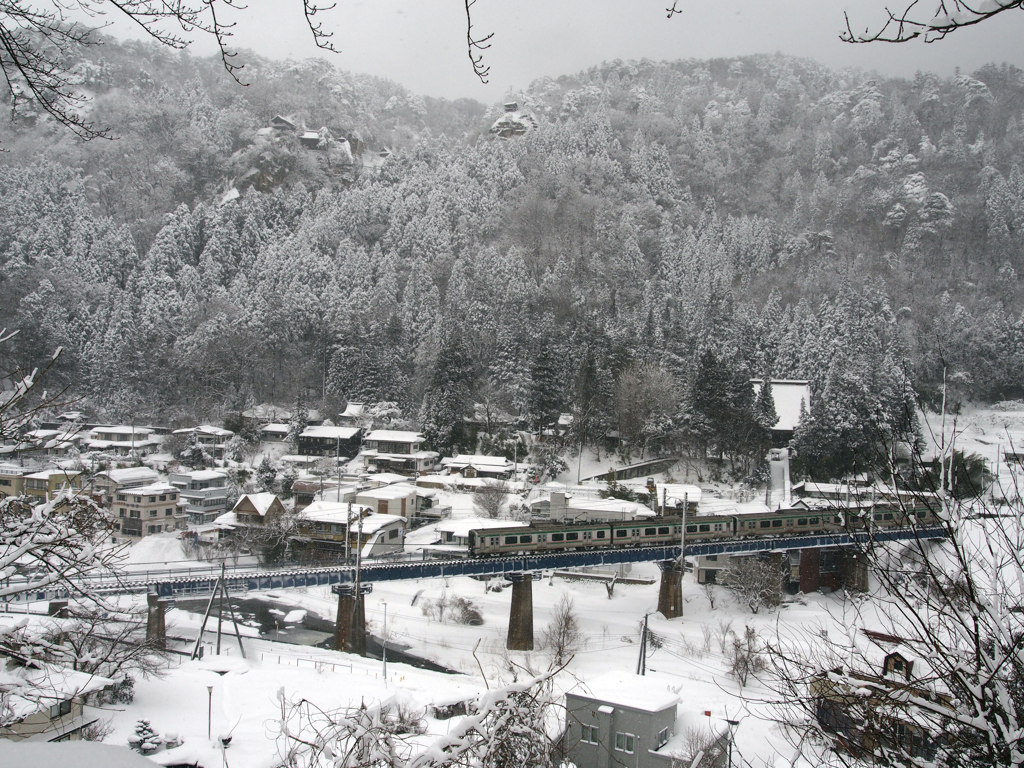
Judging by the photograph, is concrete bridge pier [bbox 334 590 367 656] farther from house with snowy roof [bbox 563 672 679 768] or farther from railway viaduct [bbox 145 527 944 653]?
house with snowy roof [bbox 563 672 679 768]

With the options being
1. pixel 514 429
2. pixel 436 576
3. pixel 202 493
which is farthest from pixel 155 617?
pixel 514 429

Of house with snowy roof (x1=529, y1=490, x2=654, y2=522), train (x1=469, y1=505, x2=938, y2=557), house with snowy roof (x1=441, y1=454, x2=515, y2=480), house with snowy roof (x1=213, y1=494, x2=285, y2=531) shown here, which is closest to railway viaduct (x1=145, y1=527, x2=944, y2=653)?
train (x1=469, y1=505, x2=938, y2=557)

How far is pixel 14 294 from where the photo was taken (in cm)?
4803

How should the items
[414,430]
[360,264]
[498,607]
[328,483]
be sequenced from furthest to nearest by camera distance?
[360,264] → [414,430] → [328,483] → [498,607]

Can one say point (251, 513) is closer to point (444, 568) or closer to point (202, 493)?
point (202, 493)

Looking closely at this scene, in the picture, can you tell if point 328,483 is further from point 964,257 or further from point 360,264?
point 964,257

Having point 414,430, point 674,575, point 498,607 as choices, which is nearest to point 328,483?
point 414,430

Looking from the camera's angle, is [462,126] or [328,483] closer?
[328,483]

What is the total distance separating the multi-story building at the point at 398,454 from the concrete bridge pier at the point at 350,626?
47.4 ft

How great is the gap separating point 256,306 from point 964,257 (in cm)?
5234

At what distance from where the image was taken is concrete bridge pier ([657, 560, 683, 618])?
23484 millimetres

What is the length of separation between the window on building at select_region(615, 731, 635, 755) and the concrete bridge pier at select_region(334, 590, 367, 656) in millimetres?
10210

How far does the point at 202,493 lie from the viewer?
109 feet

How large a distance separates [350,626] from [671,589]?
10048mm
